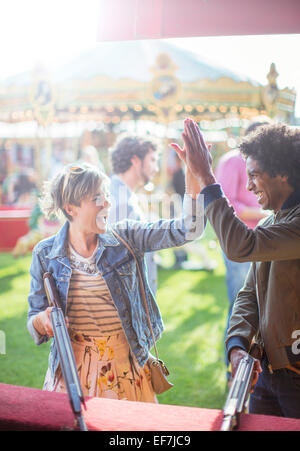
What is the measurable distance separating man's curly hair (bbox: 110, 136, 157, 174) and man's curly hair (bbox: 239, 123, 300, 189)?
1.46 m

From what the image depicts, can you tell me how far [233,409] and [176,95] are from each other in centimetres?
951

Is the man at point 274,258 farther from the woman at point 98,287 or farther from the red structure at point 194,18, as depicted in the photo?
the red structure at point 194,18

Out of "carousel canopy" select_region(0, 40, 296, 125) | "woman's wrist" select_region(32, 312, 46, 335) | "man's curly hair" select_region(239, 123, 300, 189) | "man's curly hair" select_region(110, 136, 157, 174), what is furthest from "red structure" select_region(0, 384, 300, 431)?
"carousel canopy" select_region(0, 40, 296, 125)

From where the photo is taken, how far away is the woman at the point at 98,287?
173cm

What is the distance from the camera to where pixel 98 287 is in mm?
1759

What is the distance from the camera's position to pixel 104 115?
39.4 feet

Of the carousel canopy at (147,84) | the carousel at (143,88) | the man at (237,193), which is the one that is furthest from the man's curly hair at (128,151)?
the carousel canopy at (147,84)

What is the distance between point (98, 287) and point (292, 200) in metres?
0.77

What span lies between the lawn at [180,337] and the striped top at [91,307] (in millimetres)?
1626

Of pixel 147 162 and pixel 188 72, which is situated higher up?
pixel 188 72

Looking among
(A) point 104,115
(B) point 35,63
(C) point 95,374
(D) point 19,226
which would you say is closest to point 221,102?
(A) point 104,115

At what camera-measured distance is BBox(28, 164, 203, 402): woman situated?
1.73 m

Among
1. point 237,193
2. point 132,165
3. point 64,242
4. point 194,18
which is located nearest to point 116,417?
point 64,242
